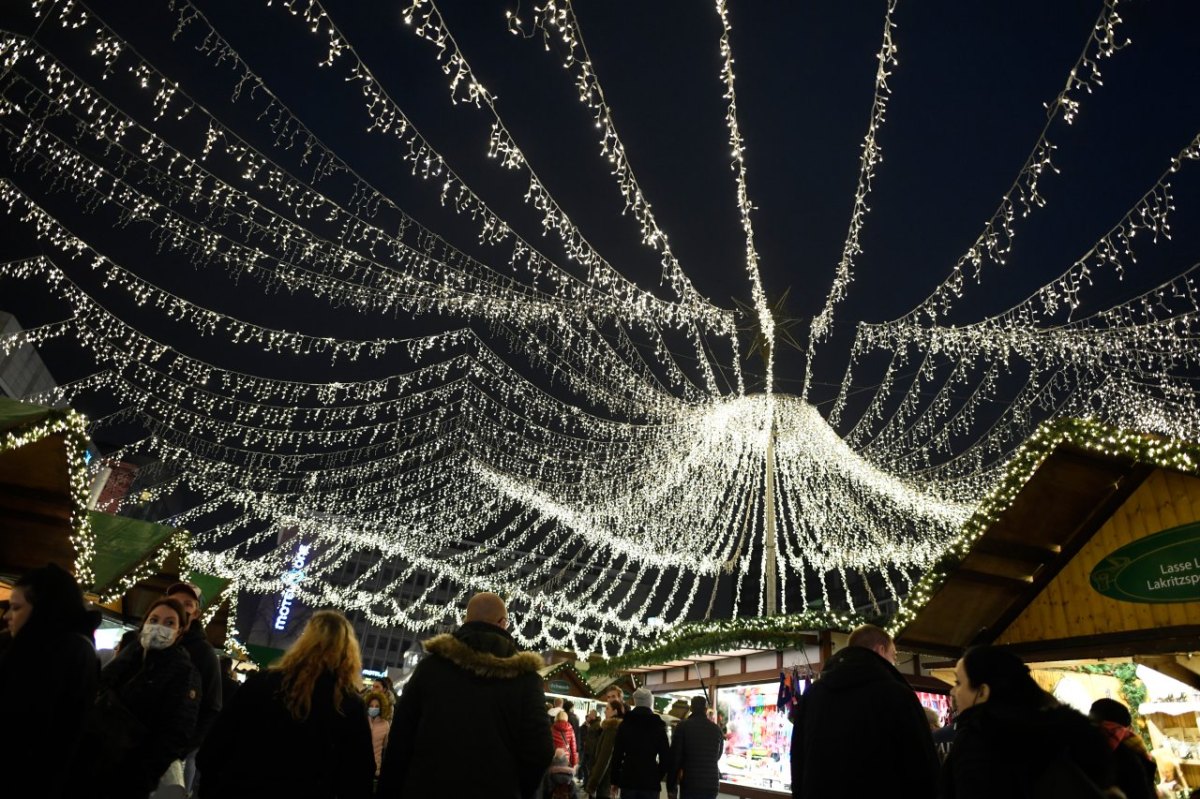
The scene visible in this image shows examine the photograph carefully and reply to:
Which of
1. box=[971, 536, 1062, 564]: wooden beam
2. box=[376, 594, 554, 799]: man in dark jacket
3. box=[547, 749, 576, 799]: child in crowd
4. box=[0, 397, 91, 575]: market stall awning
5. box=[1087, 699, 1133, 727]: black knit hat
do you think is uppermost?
box=[971, 536, 1062, 564]: wooden beam

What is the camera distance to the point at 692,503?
18422 mm

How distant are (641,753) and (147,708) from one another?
4.35 metres

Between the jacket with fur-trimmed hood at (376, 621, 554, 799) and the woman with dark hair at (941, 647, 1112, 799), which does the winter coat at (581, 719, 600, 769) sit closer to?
the jacket with fur-trimmed hood at (376, 621, 554, 799)

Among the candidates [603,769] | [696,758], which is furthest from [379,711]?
[696,758]

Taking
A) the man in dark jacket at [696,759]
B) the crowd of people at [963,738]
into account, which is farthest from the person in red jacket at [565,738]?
the crowd of people at [963,738]

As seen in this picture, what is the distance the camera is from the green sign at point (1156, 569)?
5.39 m

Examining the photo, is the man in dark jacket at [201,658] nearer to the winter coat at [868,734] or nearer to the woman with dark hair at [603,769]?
the winter coat at [868,734]

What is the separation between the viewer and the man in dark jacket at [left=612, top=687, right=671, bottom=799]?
6.19 metres

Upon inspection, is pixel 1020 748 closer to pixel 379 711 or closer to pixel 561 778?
pixel 379 711

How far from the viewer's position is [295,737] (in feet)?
8.95

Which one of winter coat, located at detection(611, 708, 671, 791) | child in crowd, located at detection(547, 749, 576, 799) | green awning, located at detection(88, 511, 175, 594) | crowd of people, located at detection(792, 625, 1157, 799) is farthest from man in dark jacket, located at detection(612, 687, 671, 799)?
green awning, located at detection(88, 511, 175, 594)

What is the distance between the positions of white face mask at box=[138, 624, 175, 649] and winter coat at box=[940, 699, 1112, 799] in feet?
10.9

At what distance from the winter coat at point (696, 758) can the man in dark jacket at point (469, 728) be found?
14.1ft

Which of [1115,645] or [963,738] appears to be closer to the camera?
[963,738]
